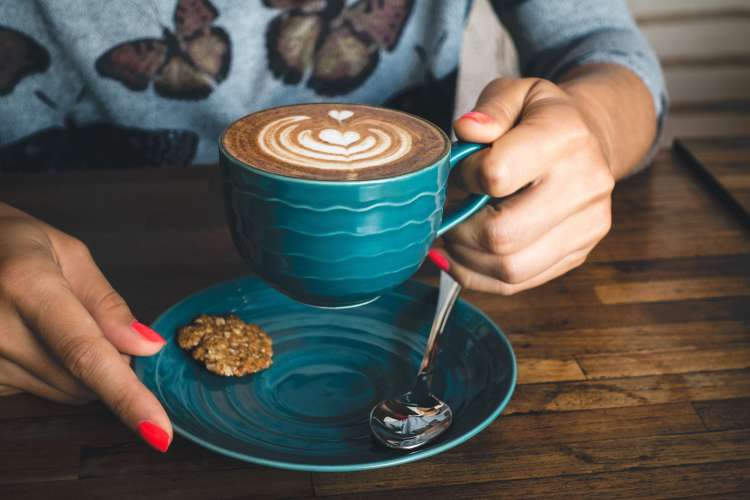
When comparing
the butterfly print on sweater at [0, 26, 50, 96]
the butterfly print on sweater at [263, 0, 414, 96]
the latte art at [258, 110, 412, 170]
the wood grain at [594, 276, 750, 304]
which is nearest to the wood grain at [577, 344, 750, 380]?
the wood grain at [594, 276, 750, 304]

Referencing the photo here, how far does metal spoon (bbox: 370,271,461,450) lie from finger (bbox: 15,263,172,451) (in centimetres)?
18

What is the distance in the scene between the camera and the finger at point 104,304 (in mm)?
690

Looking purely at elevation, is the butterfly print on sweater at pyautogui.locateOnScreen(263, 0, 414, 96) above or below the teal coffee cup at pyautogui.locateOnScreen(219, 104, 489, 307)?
below

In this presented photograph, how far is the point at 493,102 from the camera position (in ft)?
2.66

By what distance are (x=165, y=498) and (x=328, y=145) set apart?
319 mm

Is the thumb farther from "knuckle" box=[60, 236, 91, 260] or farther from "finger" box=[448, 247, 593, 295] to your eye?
"knuckle" box=[60, 236, 91, 260]

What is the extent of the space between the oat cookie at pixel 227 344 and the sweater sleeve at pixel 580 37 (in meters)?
0.73

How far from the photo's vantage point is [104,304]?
727 millimetres

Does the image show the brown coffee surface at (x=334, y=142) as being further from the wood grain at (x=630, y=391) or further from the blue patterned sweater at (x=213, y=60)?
the blue patterned sweater at (x=213, y=60)

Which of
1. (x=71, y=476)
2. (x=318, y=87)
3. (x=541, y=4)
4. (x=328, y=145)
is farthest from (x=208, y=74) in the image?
(x=71, y=476)

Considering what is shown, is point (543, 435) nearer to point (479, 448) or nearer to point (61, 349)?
point (479, 448)

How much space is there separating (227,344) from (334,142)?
0.74 ft

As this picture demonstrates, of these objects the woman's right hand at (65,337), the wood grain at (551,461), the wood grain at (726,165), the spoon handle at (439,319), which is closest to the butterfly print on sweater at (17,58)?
the woman's right hand at (65,337)

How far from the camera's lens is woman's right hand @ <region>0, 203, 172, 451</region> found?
623 mm
